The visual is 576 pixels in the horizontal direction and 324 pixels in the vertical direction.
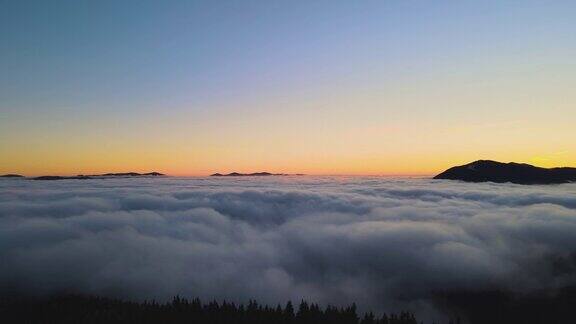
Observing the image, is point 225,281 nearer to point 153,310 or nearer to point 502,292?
point 153,310

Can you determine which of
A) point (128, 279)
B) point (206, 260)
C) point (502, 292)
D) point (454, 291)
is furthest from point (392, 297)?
point (128, 279)

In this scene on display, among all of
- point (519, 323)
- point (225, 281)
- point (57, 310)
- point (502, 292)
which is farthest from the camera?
point (502, 292)

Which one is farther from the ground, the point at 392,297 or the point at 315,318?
the point at 315,318

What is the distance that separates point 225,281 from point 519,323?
105032 mm

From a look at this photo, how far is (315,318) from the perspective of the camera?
89562mm

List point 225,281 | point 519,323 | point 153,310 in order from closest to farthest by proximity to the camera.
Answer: point 153,310
point 519,323
point 225,281

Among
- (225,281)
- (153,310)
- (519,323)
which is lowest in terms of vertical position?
(519,323)

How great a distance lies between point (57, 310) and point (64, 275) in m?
70.6

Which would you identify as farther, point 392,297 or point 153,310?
point 392,297

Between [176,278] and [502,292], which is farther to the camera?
[502,292]

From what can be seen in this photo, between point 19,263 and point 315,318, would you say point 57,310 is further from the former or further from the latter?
point 19,263

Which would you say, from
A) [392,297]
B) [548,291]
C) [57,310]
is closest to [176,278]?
[57,310]

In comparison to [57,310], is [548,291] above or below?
below

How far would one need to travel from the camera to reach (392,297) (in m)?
189
